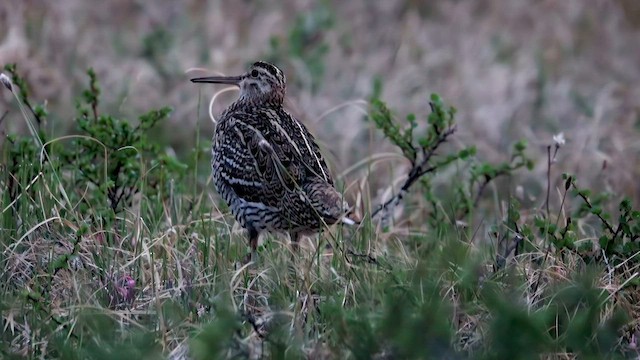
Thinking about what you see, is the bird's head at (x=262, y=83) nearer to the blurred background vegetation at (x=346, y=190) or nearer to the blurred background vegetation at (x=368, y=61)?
the blurred background vegetation at (x=346, y=190)

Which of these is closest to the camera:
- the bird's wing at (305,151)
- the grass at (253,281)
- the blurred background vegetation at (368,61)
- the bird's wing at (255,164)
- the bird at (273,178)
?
the grass at (253,281)

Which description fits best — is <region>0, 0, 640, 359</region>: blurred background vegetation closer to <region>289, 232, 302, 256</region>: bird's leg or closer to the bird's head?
<region>289, 232, 302, 256</region>: bird's leg

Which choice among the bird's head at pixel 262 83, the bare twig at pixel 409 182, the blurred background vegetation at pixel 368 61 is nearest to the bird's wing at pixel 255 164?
A: the bird's head at pixel 262 83

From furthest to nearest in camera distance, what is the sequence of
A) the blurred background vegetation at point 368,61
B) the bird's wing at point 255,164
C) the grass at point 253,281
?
the blurred background vegetation at point 368,61
the bird's wing at point 255,164
the grass at point 253,281

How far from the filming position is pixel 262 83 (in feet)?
22.8

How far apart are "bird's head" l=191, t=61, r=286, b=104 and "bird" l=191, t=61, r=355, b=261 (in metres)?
0.22

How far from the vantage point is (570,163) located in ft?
32.1

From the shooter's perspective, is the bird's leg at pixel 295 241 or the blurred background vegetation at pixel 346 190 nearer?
the blurred background vegetation at pixel 346 190

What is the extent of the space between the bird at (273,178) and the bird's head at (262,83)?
0.73ft

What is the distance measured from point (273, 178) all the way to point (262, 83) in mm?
870

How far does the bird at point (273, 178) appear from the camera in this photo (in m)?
6.10

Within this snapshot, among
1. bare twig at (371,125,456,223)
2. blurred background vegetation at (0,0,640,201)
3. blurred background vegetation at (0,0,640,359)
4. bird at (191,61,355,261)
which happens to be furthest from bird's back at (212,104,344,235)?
blurred background vegetation at (0,0,640,201)

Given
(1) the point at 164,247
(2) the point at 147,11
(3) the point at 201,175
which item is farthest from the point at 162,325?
(2) the point at 147,11

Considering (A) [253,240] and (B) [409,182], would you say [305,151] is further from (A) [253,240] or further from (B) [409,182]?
(B) [409,182]
